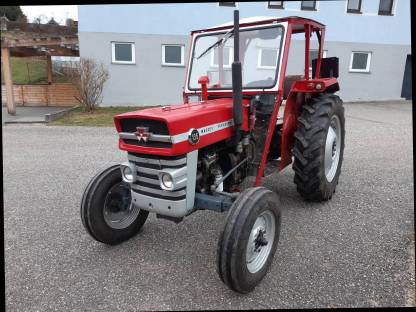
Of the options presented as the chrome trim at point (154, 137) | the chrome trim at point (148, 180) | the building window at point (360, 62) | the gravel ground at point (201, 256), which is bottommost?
the gravel ground at point (201, 256)

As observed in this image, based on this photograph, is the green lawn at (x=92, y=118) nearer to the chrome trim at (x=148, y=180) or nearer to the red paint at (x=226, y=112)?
the red paint at (x=226, y=112)

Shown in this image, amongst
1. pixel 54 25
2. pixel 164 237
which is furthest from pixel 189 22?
pixel 164 237

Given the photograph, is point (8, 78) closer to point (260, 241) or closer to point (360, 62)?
point (260, 241)

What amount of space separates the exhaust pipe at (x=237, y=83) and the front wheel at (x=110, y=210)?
118 cm

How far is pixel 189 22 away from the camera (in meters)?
12.6

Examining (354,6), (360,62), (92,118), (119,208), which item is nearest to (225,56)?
(119,208)

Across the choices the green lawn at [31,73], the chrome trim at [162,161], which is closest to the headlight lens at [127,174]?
the chrome trim at [162,161]

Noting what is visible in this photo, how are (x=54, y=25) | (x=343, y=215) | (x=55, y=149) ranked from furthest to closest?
(x=54, y=25)
(x=55, y=149)
(x=343, y=215)

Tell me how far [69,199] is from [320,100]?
326cm

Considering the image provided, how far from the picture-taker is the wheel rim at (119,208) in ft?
9.83

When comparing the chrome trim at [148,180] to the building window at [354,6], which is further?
the building window at [354,6]

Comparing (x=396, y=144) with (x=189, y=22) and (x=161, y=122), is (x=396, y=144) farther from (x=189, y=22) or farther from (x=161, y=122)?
(x=189, y=22)

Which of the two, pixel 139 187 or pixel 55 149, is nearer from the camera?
pixel 139 187

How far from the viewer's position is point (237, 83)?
2.41 meters
